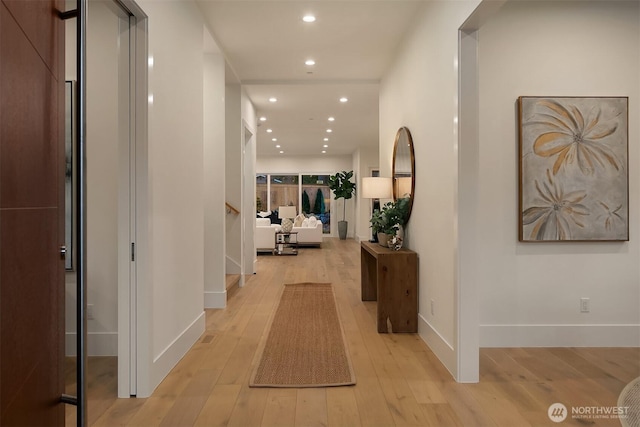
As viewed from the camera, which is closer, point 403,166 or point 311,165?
point 403,166

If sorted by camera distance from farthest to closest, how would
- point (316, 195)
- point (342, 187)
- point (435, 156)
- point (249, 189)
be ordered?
1. point (316, 195)
2. point (342, 187)
3. point (249, 189)
4. point (435, 156)

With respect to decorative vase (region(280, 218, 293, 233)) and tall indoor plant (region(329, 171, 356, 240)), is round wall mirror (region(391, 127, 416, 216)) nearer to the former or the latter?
decorative vase (region(280, 218, 293, 233))

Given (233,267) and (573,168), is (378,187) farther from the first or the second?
(233,267)

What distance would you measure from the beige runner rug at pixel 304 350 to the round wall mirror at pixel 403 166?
4.63 feet

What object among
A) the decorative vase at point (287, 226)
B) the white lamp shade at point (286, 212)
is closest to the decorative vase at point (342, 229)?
the white lamp shade at point (286, 212)

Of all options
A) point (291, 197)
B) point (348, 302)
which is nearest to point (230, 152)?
point (348, 302)

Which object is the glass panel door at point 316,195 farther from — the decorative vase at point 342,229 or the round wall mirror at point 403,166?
the round wall mirror at point 403,166

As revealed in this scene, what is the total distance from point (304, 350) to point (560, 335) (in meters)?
2.00

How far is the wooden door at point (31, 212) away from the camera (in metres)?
1.05

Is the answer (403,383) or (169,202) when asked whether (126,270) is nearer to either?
(169,202)

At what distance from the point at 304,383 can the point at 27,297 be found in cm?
183

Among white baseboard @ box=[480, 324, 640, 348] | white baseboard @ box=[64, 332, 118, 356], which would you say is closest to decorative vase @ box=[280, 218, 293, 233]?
white baseboard @ box=[64, 332, 118, 356]

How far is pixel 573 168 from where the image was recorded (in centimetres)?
334

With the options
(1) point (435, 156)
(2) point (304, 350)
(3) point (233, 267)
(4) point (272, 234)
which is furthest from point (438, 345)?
(4) point (272, 234)
